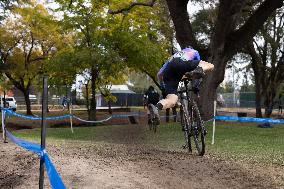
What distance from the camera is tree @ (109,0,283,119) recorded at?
2166 centimetres

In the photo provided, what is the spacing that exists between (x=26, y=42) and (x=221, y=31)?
23.1 metres

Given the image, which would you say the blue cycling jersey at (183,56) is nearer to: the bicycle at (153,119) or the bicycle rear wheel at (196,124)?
the bicycle rear wheel at (196,124)

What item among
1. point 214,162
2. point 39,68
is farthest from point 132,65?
point 214,162

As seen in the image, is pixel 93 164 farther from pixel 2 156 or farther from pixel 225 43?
pixel 225 43

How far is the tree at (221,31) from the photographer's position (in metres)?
21.7

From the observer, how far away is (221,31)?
22062 millimetres

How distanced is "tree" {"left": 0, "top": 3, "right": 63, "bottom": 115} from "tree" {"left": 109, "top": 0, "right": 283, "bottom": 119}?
18.2 meters

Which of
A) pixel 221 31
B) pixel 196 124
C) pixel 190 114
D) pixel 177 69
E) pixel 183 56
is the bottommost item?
pixel 196 124

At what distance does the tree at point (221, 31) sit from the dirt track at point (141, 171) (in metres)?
13.0

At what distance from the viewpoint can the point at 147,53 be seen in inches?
1136

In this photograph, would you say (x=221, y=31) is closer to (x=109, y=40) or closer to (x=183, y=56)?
(x=109, y=40)

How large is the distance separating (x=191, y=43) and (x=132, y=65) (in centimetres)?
881

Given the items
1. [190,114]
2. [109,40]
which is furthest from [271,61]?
[190,114]

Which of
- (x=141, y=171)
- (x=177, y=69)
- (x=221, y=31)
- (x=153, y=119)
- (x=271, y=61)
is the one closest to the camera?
(x=141, y=171)
